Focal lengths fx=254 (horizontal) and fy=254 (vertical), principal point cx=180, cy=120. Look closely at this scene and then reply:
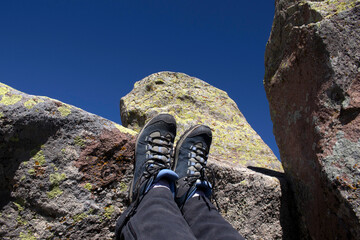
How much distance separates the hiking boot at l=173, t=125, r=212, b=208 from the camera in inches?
115

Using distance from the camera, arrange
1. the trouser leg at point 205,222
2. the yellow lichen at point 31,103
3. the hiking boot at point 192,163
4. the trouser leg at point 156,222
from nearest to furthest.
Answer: the trouser leg at point 156,222, the trouser leg at point 205,222, the yellow lichen at point 31,103, the hiking boot at point 192,163

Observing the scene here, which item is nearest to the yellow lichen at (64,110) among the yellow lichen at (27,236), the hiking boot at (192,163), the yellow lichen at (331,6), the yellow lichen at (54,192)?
the yellow lichen at (54,192)

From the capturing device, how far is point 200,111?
621cm

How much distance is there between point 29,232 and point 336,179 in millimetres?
3074

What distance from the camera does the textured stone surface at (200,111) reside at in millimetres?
5152

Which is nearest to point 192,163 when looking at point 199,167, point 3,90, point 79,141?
point 199,167

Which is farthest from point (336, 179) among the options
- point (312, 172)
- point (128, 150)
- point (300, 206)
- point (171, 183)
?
point (128, 150)

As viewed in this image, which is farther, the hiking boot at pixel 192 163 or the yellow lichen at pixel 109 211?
the hiking boot at pixel 192 163

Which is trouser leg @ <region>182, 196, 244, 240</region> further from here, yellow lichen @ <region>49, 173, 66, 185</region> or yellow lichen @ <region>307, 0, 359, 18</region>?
yellow lichen @ <region>307, 0, 359, 18</region>

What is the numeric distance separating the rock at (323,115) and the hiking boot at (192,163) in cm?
118

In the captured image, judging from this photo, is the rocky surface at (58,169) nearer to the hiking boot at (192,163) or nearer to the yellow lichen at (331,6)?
the hiking boot at (192,163)

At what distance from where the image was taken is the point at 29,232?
2539 millimetres

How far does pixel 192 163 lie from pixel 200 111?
119 inches

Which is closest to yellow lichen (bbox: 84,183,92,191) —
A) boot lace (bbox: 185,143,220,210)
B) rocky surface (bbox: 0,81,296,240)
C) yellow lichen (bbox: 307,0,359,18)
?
rocky surface (bbox: 0,81,296,240)
